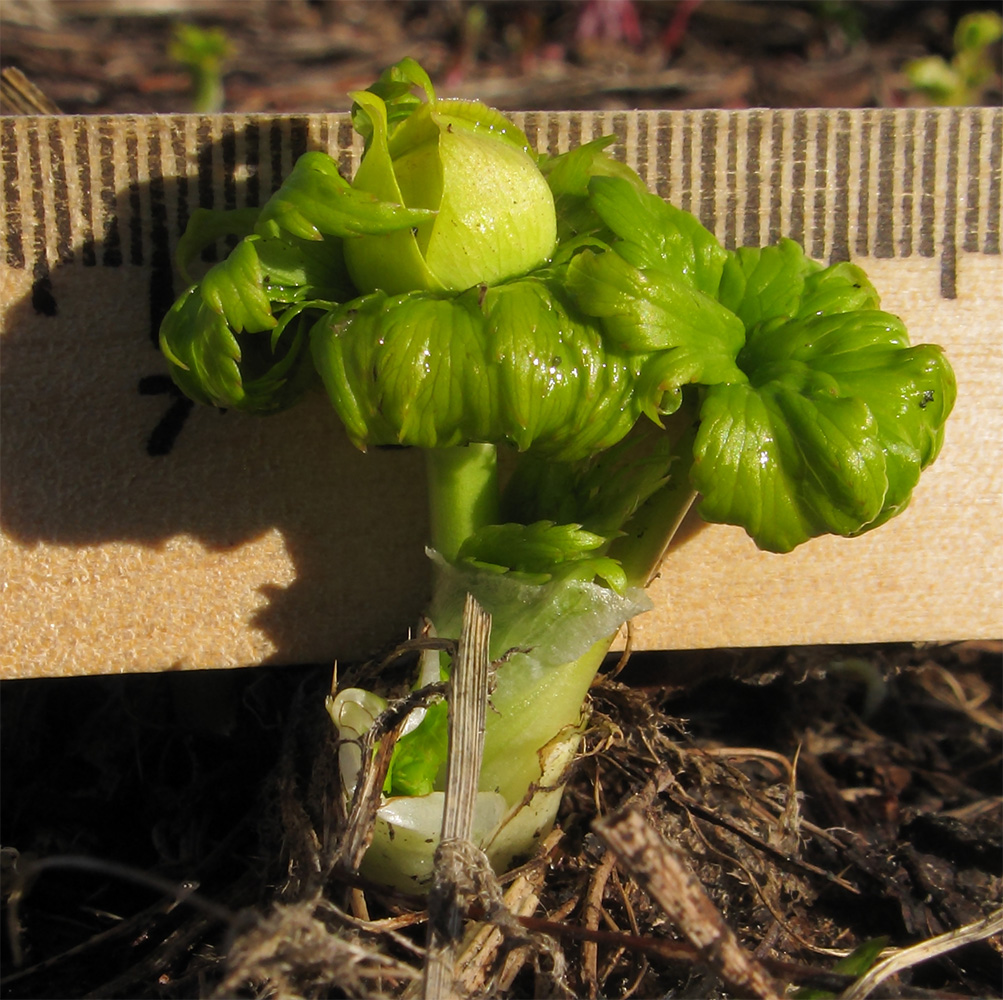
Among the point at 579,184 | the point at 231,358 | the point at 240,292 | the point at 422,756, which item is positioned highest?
the point at 579,184

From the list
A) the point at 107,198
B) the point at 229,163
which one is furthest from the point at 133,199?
the point at 229,163

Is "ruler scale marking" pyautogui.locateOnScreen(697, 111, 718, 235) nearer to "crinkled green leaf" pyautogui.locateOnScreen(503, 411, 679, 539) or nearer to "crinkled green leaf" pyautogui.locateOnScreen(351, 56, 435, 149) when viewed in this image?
"crinkled green leaf" pyautogui.locateOnScreen(503, 411, 679, 539)

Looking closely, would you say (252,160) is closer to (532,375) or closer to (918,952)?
(532,375)

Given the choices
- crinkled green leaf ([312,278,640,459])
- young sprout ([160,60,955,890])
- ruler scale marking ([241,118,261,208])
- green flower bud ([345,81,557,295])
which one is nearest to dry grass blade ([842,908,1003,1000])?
young sprout ([160,60,955,890])

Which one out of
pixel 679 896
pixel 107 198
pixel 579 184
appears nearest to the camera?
pixel 679 896

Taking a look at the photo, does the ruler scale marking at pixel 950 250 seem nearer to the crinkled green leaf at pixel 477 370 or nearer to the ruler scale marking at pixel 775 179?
the ruler scale marking at pixel 775 179
